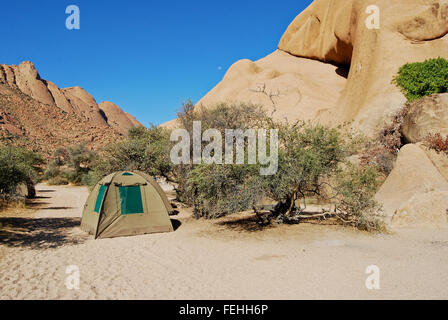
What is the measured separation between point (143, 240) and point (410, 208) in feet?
30.8

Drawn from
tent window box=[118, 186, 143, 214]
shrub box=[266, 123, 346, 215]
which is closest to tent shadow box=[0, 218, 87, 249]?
tent window box=[118, 186, 143, 214]

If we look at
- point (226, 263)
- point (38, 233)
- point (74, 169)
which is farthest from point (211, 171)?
point (74, 169)

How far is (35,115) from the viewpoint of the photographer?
69.6m

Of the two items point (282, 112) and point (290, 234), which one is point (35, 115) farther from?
point (290, 234)

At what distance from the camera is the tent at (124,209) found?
32.0 ft

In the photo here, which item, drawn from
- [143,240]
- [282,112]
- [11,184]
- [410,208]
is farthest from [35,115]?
[410,208]

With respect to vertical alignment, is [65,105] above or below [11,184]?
above

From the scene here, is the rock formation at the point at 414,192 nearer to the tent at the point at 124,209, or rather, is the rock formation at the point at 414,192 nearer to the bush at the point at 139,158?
the tent at the point at 124,209

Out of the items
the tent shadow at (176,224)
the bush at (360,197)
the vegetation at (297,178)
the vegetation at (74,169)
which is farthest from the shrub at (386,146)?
the vegetation at (74,169)

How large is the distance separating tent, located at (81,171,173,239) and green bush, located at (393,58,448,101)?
21.0 m
